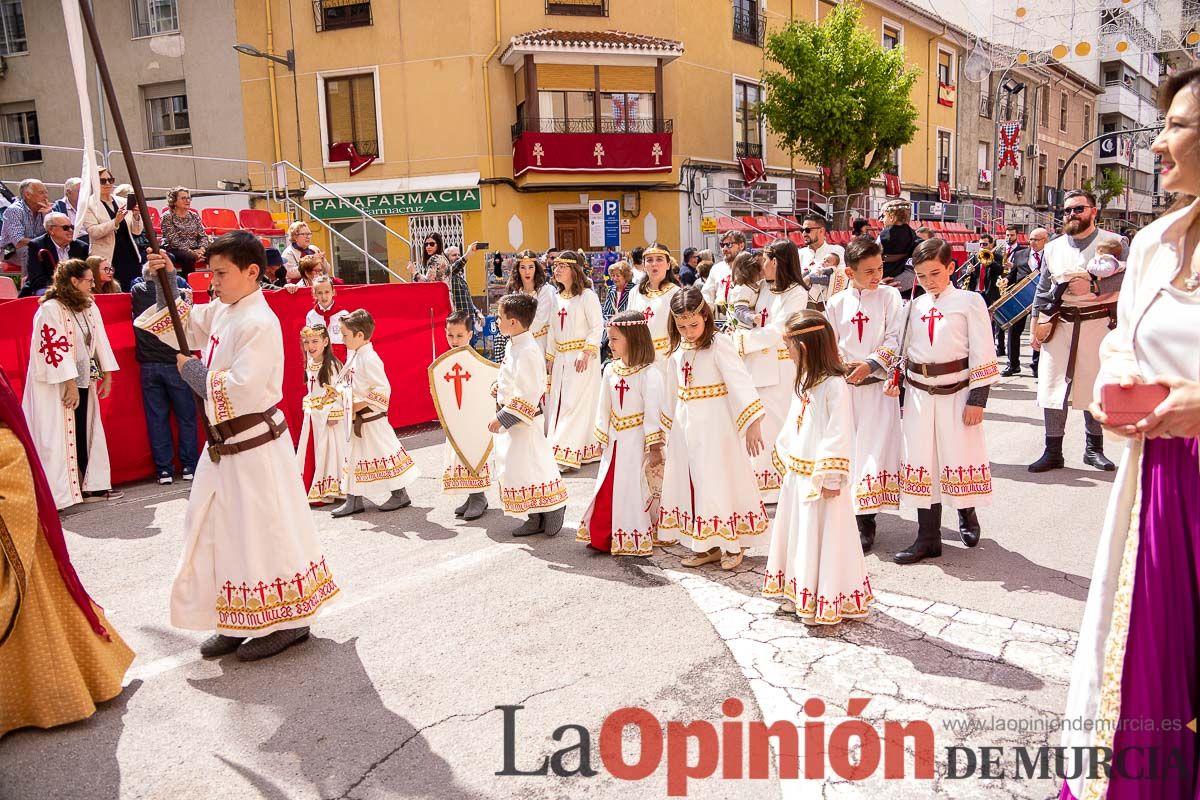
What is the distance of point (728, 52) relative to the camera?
24.8 m

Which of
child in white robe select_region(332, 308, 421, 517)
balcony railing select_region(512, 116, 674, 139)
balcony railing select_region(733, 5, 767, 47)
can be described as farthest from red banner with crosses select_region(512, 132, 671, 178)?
child in white robe select_region(332, 308, 421, 517)

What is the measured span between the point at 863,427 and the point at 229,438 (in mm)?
3839

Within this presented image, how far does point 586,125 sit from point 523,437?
18172 millimetres

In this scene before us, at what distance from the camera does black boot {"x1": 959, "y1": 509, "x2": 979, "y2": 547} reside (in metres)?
5.36

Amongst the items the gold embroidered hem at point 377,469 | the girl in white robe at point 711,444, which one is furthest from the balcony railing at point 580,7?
the girl in white robe at point 711,444

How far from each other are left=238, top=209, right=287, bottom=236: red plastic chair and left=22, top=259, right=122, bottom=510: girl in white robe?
942cm

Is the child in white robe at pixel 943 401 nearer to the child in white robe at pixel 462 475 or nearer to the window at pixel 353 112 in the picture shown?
the child in white robe at pixel 462 475

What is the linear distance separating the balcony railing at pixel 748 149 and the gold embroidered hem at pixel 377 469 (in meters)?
21.1

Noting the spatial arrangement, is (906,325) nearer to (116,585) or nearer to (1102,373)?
(1102,373)

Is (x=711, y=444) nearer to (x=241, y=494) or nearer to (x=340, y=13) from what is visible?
(x=241, y=494)

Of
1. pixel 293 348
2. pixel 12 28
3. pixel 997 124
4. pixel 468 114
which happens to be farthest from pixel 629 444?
pixel 997 124

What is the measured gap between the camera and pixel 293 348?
29.4ft

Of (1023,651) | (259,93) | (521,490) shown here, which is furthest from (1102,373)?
(259,93)

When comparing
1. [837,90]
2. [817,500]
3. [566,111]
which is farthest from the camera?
[837,90]
